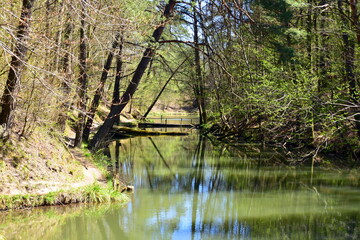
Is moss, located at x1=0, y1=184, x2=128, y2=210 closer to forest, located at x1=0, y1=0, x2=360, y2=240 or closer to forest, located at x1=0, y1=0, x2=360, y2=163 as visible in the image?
forest, located at x1=0, y1=0, x2=360, y2=240

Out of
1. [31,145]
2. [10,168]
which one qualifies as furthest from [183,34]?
[10,168]

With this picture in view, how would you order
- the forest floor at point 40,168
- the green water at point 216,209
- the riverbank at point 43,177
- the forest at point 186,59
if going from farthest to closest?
the forest at point 186,59
the forest floor at point 40,168
the riverbank at point 43,177
the green water at point 216,209

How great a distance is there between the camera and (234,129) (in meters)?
21.0

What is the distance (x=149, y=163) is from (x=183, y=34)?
5218mm

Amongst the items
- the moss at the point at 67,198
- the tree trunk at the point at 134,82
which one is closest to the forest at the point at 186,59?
the tree trunk at the point at 134,82

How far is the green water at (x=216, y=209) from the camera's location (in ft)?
22.8

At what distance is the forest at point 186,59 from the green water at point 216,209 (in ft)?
5.68

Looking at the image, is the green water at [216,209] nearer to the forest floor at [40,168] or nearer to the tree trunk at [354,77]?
the forest floor at [40,168]

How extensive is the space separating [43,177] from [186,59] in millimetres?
7541

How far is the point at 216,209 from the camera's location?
28.4 feet

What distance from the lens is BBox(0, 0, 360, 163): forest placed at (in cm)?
802

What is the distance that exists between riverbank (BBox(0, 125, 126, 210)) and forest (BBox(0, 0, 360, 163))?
302 millimetres

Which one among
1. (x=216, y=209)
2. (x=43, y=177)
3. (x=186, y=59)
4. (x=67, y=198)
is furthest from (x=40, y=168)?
(x=186, y=59)

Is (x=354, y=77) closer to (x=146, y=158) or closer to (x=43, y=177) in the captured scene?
(x=146, y=158)
